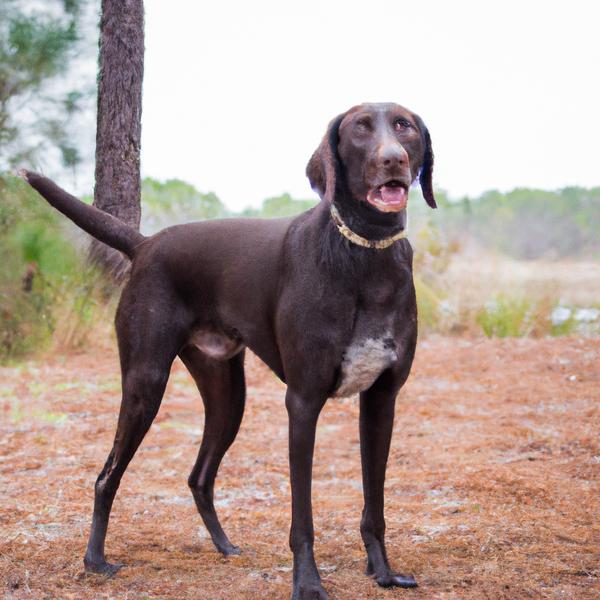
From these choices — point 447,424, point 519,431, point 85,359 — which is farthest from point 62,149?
point 519,431

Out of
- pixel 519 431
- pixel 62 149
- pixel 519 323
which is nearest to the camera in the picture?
pixel 519 431

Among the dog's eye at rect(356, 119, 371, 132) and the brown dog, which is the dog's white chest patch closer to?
the brown dog

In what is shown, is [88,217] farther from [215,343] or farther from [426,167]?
[426,167]

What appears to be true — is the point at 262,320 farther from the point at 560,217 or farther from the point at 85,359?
the point at 560,217

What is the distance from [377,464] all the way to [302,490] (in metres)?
0.40

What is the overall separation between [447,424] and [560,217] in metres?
7.88

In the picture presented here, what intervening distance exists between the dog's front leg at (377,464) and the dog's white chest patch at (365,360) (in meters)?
0.13

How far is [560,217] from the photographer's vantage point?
13.6m

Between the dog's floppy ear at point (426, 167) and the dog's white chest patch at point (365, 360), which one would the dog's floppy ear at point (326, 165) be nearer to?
the dog's floppy ear at point (426, 167)

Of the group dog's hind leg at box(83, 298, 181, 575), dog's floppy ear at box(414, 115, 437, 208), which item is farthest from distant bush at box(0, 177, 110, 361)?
dog's floppy ear at box(414, 115, 437, 208)

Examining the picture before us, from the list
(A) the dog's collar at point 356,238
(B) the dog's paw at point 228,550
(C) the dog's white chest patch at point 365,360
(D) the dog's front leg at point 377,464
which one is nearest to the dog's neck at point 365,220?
(A) the dog's collar at point 356,238

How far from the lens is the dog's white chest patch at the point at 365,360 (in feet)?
10.2

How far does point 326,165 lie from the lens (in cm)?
305

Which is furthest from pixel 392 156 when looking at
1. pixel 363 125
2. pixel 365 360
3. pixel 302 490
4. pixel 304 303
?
pixel 302 490
